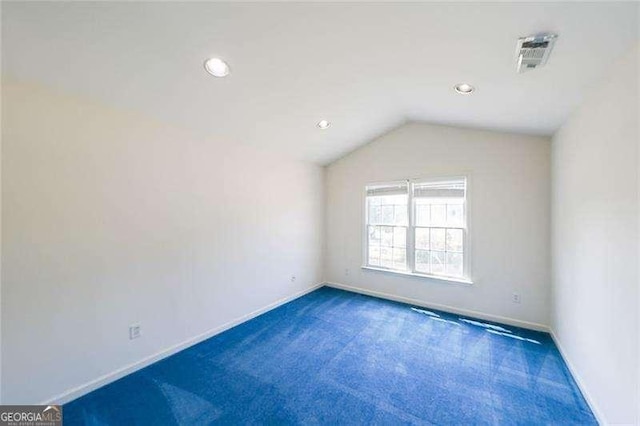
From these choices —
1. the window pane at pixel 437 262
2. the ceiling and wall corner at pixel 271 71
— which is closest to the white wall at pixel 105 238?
the ceiling and wall corner at pixel 271 71

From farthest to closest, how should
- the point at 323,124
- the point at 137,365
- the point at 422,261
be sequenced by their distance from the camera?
1. the point at 422,261
2. the point at 323,124
3. the point at 137,365

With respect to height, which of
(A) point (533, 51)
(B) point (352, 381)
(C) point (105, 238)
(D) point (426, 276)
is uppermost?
(A) point (533, 51)

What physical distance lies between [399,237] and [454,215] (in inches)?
35.5

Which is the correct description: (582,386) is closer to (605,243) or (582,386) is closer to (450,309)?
(605,243)

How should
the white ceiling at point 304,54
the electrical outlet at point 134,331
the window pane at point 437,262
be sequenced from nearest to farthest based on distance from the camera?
1. the white ceiling at point 304,54
2. the electrical outlet at point 134,331
3. the window pane at point 437,262

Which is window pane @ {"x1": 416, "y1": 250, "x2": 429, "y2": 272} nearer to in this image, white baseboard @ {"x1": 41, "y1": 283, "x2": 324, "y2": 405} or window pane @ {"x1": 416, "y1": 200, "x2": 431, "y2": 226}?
window pane @ {"x1": 416, "y1": 200, "x2": 431, "y2": 226}

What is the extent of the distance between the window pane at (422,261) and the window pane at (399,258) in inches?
8.4

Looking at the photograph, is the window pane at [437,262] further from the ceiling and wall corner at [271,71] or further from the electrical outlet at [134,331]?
the electrical outlet at [134,331]

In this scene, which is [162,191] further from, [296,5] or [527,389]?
[527,389]

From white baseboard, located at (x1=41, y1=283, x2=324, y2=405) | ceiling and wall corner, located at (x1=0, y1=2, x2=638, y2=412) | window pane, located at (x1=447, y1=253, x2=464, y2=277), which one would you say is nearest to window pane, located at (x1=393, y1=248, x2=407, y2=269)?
window pane, located at (x1=447, y1=253, x2=464, y2=277)

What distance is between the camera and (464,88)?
7.93 feet

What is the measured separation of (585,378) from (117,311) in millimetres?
3908

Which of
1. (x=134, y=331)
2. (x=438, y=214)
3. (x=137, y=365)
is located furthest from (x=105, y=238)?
(x=438, y=214)

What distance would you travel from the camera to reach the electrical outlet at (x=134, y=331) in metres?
2.36
